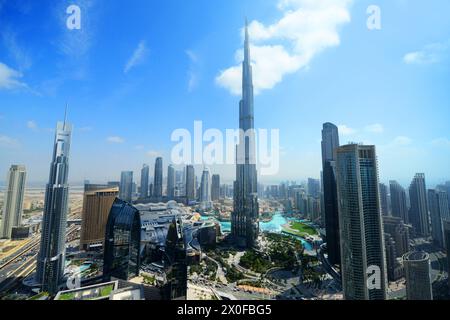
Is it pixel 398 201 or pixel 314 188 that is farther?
pixel 314 188

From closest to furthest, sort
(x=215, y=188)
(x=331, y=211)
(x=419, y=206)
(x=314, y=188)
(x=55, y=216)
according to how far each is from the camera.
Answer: (x=55, y=216), (x=331, y=211), (x=419, y=206), (x=314, y=188), (x=215, y=188)

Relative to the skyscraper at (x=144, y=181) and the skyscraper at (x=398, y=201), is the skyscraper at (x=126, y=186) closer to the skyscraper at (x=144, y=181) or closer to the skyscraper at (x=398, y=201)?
the skyscraper at (x=144, y=181)

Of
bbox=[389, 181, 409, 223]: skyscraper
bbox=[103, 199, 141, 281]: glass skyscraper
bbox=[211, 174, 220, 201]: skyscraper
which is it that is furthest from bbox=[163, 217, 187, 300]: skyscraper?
bbox=[211, 174, 220, 201]: skyscraper

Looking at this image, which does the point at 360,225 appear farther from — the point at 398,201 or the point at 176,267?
the point at 398,201

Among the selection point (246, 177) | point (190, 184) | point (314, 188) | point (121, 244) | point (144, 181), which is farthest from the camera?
point (190, 184)

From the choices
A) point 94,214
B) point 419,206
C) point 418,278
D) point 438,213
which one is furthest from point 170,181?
point 438,213

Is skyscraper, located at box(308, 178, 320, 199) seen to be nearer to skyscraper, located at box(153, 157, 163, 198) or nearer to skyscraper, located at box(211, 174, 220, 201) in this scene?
skyscraper, located at box(211, 174, 220, 201)
